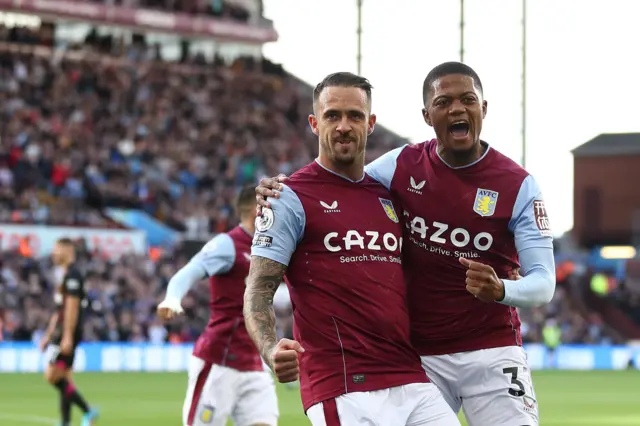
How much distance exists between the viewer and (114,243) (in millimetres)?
31422

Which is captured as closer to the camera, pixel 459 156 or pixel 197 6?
pixel 459 156

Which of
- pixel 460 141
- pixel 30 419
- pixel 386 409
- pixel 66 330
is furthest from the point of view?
pixel 30 419

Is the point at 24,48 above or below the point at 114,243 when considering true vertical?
above

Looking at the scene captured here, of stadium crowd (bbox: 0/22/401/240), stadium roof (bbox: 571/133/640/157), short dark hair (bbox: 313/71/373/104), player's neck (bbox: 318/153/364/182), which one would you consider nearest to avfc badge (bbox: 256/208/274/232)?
player's neck (bbox: 318/153/364/182)

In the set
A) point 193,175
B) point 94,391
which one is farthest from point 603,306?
point 94,391

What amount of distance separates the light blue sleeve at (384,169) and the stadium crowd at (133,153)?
868 inches

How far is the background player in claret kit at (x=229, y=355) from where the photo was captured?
9.70m

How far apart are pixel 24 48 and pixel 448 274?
34.4 meters

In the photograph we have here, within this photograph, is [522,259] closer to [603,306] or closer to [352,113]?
[352,113]

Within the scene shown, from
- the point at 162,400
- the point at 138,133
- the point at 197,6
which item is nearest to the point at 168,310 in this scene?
the point at 162,400

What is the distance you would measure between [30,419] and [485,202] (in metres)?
11.7

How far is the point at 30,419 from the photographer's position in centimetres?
1645

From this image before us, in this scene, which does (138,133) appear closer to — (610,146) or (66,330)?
(66,330)

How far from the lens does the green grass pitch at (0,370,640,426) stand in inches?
666
